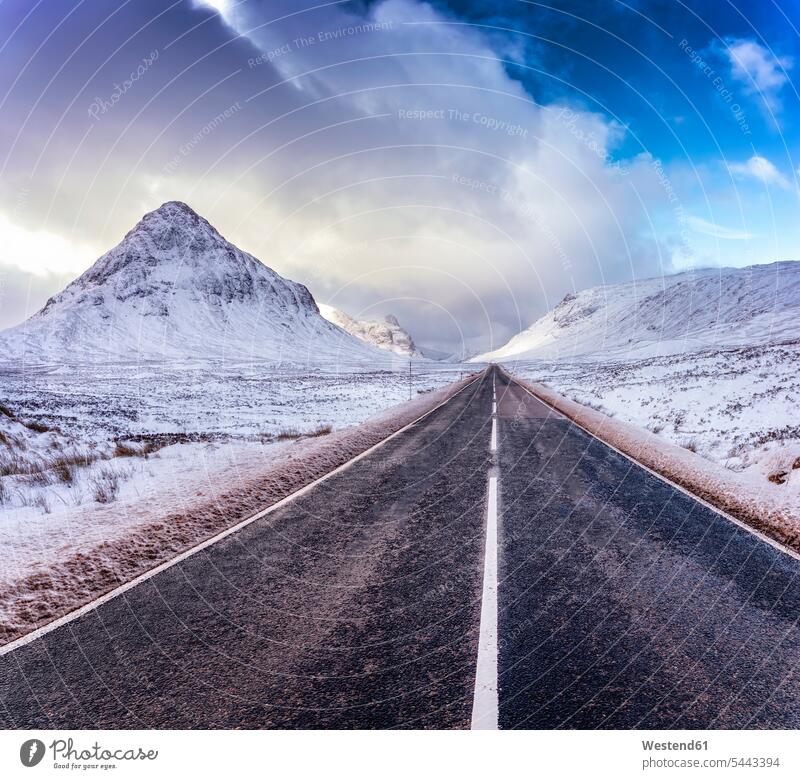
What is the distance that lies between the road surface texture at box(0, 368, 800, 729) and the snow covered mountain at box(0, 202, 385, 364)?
341ft

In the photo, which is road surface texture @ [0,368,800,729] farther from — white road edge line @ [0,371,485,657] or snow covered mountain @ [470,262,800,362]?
snow covered mountain @ [470,262,800,362]

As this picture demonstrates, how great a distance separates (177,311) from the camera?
126 meters

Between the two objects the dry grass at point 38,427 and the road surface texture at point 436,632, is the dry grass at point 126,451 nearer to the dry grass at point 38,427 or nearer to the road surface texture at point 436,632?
the dry grass at point 38,427

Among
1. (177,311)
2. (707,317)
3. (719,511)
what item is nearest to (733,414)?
(719,511)

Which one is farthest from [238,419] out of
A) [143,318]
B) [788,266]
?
[788,266]

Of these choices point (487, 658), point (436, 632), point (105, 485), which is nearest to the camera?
point (487, 658)

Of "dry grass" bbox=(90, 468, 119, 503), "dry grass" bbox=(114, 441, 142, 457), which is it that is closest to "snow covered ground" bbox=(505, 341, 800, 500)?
"dry grass" bbox=(90, 468, 119, 503)
